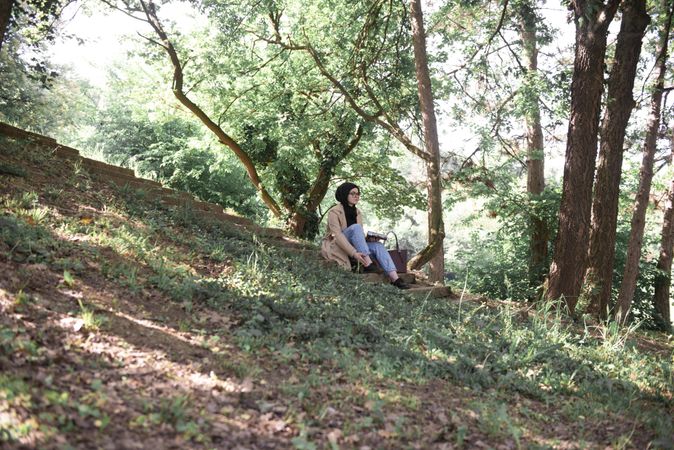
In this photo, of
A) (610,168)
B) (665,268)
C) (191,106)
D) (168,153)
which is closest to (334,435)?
(610,168)

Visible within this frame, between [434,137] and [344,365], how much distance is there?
6925mm

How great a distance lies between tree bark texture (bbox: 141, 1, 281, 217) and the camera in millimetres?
10562

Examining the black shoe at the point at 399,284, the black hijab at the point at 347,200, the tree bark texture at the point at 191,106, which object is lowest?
the black shoe at the point at 399,284

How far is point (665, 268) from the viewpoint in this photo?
43.1 ft

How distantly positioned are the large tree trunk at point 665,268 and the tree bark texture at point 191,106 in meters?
9.53

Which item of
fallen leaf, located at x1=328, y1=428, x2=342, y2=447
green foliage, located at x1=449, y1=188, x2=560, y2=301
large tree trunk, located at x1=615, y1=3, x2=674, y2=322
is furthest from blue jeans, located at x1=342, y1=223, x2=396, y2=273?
large tree trunk, located at x1=615, y1=3, x2=674, y2=322

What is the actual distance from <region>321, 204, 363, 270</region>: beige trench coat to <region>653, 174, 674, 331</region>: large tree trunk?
346 inches

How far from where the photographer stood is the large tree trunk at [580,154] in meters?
7.48

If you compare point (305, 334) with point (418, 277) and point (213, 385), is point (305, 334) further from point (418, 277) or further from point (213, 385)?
point (418, 277)

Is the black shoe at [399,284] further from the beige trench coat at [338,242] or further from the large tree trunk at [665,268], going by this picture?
the large tree trunk at [665,268]

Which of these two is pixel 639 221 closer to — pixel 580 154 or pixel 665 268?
pixel 665 268

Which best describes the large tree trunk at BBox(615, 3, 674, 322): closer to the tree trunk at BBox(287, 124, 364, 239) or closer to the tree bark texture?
the tree trunk at BBox(287, 124, 364, 239)

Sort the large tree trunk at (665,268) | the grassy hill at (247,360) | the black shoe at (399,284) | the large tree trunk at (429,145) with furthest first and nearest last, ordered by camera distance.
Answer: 1. the large tree trunk at (665,268)
2. the large tree trunk at (429,145)
3. the black shoe at (399,284)
4. the grassy hill at (247,360)

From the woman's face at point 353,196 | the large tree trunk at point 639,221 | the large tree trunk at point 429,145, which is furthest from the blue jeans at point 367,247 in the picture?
the large tree trunk at point 639,221
